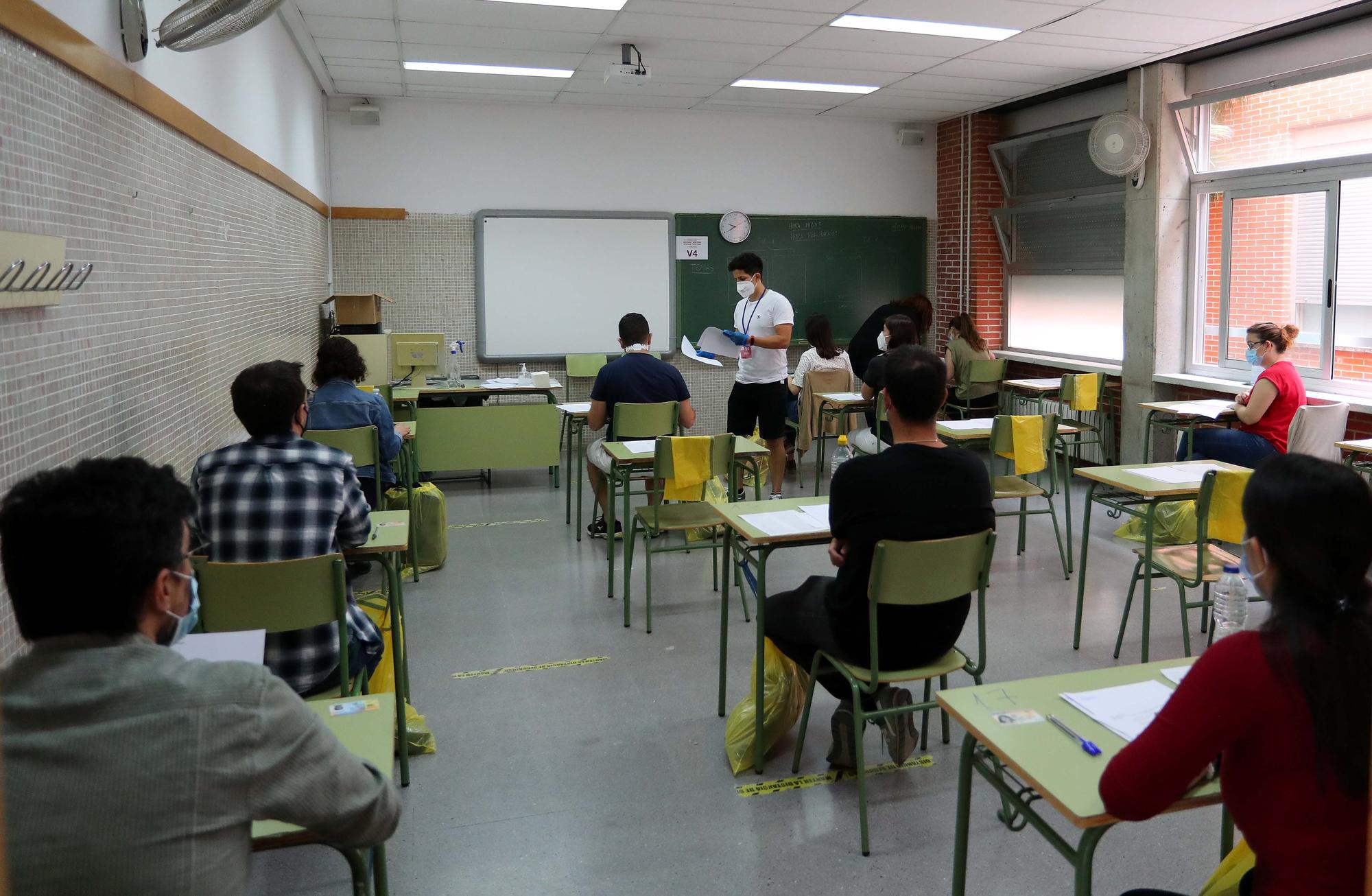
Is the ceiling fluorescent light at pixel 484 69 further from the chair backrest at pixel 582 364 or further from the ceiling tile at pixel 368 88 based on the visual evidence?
the chair backrest at pixel 582 364

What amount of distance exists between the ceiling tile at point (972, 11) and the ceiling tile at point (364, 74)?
3.41 meters

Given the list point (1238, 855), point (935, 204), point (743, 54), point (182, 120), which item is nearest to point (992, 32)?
point (743, 54)

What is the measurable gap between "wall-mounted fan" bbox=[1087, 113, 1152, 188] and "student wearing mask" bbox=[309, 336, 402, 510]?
5.18 meters

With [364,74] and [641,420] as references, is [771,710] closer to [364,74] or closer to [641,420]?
[641,420]

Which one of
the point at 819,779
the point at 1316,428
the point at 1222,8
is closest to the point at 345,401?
the point at 819,779

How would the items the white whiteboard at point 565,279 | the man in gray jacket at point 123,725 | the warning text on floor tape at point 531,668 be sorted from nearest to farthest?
the man in gray jacket at point 123,725, the warning text on floor tape at point 531,668, the white whiteboard at point 565,279

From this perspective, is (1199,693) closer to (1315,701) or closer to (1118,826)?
(1315,701)

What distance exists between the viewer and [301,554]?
2.40 m

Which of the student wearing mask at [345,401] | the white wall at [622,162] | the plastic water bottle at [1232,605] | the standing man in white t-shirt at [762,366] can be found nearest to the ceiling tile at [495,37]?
the standing man in white t-shirt at [762,366]

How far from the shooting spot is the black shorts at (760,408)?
19.9 ft

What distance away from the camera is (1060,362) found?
7.95 metres

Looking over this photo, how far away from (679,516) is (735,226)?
5.14m

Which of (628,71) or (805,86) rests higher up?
(805,86)

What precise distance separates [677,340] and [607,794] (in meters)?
6.40
